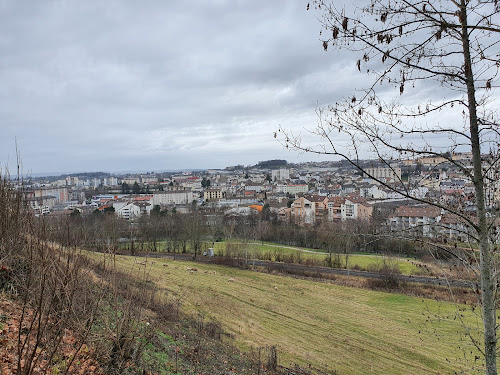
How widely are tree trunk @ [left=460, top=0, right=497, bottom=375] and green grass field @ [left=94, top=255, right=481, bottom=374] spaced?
4868 mm

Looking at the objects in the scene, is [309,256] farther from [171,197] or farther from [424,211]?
[171,197]

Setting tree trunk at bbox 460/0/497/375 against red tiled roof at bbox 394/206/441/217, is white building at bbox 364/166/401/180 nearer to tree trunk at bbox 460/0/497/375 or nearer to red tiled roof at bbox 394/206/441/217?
tree trunk at bbox 460/0/497/375

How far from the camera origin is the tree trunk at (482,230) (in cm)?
356

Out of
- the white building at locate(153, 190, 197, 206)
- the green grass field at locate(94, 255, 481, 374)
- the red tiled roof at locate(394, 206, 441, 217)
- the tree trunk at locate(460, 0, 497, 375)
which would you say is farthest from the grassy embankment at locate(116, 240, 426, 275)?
the white building at locate(153, 190, 197, 206)

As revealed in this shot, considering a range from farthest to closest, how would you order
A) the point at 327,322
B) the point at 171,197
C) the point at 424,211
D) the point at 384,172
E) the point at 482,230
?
the point at 171,197 → the point at 327,322 → the point at 424,211 → the point at 384,172 → the point at 482,230

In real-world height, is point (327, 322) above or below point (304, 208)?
below

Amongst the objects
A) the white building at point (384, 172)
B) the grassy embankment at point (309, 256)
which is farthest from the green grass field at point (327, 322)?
the grassy embankment at point (309, 256)

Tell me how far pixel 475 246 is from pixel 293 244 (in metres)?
44.3

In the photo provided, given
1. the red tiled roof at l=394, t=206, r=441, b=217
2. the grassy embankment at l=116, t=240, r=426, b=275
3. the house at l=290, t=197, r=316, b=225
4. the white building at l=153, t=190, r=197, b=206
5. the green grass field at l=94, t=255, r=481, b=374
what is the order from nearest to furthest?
the red tiled roof at l=394, t=206, r=441, b=217, the green grass field at l=94, t=255, r=481, b=374, the grassy embankment at l=116, t=240, r=426, b=275, the house at l=290, t=197, r=316, b=225, the white building at l=153, t=190, r=197, b=206

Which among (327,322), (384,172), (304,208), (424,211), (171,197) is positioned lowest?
(327,322)

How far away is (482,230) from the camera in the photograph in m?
3.71

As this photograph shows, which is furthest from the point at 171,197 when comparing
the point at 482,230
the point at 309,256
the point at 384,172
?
the point at 482,230

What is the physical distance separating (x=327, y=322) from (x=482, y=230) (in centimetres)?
1633

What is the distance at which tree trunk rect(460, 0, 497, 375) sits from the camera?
11.7 ft
